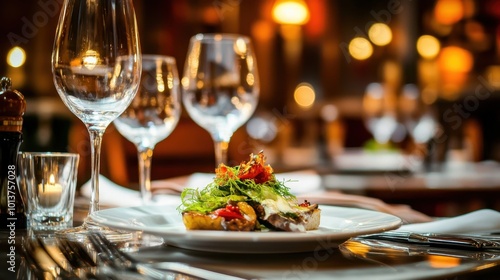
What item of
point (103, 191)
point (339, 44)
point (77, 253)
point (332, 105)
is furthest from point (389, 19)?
point (77, 253)

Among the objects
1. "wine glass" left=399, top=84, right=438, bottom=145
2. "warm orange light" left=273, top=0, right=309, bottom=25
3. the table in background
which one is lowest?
the table in background

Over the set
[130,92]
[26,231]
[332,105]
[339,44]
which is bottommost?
[26,231]

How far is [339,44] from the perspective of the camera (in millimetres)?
7387

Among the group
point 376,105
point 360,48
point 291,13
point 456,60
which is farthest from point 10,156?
point 360,48

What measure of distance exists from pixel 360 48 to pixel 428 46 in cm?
103

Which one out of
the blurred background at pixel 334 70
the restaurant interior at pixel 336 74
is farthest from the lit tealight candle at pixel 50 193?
the blurred background at pixel 334 70

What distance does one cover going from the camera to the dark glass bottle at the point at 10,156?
2.84 feet

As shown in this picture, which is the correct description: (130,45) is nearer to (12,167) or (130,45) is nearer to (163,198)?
(12,167)

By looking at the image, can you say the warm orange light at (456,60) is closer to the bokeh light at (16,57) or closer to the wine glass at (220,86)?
the bokeh light at (16,57)

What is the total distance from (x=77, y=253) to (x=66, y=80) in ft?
0.87

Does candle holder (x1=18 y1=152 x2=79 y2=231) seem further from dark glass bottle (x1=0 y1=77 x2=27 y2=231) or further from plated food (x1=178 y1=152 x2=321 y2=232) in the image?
plated food (x1=178 y1=152 x2=321 y2=232)

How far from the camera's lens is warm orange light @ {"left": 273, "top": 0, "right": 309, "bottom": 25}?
5750 millimetres

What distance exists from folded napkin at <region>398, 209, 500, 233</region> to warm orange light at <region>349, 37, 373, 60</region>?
6.67 meters

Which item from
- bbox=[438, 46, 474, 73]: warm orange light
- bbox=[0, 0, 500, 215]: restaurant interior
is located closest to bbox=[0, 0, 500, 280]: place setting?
bbox=[0, 0, 500, 215]: restaurant interior
